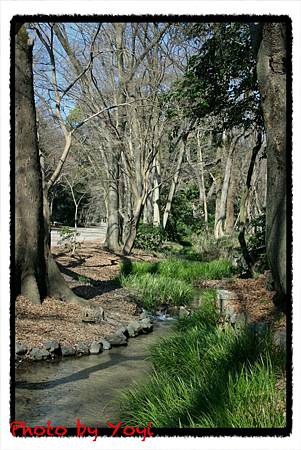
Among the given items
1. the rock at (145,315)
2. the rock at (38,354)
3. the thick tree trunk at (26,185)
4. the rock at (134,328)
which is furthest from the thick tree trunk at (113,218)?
the rock at (38,354)

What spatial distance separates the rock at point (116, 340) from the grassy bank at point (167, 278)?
2.68 metres

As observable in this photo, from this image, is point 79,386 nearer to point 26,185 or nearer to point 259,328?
point 259,328

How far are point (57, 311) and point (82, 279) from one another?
3.47 m

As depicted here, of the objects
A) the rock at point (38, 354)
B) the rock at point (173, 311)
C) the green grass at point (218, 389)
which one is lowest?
the rock at point (173, 311)

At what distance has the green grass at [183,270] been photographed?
12.4m

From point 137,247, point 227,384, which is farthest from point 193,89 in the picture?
point 137,247

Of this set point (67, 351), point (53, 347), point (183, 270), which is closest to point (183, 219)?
point (183, 270)

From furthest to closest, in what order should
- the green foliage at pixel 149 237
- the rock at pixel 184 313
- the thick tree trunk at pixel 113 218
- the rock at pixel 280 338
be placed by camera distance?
the green foliage at pixel 149 237
the thick tree trunk at pixel 113 218
the rock at pixel 184 313
the rock at pixel 280 338

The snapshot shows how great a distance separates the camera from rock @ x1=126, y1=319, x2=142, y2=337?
7.10 m

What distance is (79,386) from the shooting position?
496cm

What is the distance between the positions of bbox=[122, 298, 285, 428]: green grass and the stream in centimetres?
29

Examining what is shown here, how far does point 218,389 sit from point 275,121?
287 centimetres

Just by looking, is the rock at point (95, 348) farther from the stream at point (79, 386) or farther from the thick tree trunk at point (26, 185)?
the thick tree trunk at point (26, 185)

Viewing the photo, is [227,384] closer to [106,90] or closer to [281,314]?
[281,314]
